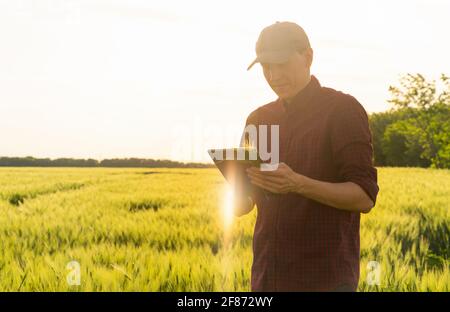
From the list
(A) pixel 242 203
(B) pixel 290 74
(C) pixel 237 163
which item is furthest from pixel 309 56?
(A) pixel 242 203

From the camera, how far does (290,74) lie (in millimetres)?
2418

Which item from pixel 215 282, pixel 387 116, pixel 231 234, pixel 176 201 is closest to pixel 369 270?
pixel 215 282

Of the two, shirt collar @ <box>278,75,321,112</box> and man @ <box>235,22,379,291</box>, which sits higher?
shirt collar @ <box>278,75,321,112</box>

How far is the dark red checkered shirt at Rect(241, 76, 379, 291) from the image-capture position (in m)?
2.27

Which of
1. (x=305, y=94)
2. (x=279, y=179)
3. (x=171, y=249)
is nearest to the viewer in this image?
(x=279, y=179)

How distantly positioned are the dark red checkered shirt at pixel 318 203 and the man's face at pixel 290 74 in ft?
0.13

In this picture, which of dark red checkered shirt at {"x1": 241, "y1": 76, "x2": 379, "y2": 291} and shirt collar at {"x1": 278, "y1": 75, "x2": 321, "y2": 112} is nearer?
dark red checkered shirt at {"x1": 241, "y1": 76, "x2": 379, "y2": 291}

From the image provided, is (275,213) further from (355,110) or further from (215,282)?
(215,282)

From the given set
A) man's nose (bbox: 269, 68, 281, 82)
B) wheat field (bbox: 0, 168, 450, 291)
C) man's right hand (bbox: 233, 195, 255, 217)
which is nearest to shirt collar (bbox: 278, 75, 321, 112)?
man's nose (bbox: 269, 68, 281, 82)

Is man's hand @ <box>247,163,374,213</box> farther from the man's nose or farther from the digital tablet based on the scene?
the man's nose

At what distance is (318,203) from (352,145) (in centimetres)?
31

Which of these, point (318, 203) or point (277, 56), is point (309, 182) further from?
point (277, 56)

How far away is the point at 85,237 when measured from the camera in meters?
6.18

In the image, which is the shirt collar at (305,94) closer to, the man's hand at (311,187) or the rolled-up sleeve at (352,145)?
the rolled-up sleeve at (352,145)
